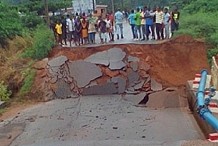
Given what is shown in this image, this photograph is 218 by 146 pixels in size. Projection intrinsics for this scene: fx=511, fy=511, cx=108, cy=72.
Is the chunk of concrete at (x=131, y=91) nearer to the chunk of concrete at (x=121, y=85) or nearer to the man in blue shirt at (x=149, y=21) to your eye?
the chunk of concrete at (x=121, y=85)

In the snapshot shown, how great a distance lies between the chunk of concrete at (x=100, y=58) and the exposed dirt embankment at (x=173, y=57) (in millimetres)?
656

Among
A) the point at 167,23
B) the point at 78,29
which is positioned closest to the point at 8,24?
the point at 78,29

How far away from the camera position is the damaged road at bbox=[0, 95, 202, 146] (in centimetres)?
1469

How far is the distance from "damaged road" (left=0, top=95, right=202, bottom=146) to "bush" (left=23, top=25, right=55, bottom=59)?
4.12 m

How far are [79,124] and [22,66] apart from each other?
7.90 m

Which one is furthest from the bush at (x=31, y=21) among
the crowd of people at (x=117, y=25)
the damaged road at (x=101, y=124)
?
the damaged road at (x=101, y=124)

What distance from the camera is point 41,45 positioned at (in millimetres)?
24984

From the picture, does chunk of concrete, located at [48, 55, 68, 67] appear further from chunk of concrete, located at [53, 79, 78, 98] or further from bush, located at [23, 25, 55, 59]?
bush, located at [23, 25, 55, 59]

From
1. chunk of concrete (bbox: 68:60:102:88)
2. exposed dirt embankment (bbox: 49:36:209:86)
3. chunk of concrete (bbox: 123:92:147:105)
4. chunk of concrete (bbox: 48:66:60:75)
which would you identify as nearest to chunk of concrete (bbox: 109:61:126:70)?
chunk of concrete (bbox: 68:60:102:88)

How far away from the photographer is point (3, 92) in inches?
874

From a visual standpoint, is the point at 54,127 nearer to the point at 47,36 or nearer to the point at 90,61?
the point at 90,61

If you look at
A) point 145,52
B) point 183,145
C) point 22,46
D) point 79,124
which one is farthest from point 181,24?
point 183,145

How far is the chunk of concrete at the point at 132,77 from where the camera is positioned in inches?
890

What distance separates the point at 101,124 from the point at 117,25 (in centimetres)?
1273
